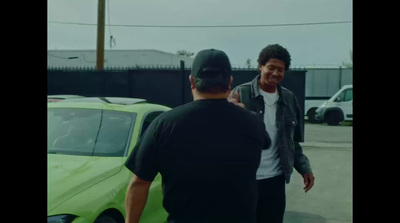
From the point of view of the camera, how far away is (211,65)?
1718 millimetres

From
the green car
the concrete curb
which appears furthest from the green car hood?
the concrete curb

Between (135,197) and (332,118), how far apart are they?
51.9ft

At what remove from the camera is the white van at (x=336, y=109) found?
1562 cm

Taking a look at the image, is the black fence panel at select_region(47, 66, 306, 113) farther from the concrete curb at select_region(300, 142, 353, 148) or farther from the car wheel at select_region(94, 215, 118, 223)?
the car wheel at select_region(94, 215, 118, 223)

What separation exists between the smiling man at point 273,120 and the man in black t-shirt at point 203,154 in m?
0.93

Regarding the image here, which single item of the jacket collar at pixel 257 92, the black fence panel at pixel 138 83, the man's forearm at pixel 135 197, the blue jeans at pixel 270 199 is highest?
the black fence panel at pixel 138 83

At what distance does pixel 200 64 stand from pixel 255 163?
20.0 inches

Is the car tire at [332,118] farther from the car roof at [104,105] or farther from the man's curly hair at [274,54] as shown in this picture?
the man's curly hair at [274,54]

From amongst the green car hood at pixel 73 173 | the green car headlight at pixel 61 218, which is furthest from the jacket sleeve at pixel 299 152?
the green car headlight at pixel 61 218

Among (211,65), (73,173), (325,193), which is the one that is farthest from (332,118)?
(211,65)

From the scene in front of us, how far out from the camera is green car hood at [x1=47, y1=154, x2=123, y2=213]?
2.69 m

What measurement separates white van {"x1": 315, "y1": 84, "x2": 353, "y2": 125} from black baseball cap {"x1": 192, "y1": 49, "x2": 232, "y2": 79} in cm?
1468

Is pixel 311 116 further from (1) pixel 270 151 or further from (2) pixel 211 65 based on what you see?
(2) pixel 211 65
